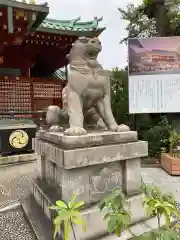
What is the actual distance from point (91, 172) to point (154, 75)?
186 inches

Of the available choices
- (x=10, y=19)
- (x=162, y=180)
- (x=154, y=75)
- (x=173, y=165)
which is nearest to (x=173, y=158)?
(x=173, y=165)

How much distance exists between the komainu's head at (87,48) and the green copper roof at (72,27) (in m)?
5.01

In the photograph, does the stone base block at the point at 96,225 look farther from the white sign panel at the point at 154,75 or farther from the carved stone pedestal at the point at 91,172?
the white sign panel at the point at 154,75

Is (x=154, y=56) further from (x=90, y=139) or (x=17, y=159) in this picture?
(x=90, y=139)

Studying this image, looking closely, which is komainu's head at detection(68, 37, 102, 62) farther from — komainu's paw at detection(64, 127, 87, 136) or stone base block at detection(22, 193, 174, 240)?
stone base block at detection(22, 193, 174, 240)

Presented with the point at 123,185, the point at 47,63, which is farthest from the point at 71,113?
the point at 47,63

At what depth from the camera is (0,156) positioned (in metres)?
5.80

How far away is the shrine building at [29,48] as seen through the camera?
5.48 metres

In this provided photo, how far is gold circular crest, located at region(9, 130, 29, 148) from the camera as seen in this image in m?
5.91

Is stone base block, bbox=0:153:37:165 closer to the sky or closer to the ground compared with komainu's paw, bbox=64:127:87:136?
closer to the ground

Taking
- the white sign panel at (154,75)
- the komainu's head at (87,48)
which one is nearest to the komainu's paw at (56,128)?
the komainu's head at (87,48)

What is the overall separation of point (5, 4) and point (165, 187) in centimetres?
508

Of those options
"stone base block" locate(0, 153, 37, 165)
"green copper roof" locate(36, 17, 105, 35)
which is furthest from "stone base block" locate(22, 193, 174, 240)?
"green copper roof" locate(36, 17, 105, 35)

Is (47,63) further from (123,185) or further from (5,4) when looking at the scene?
(123,185)
